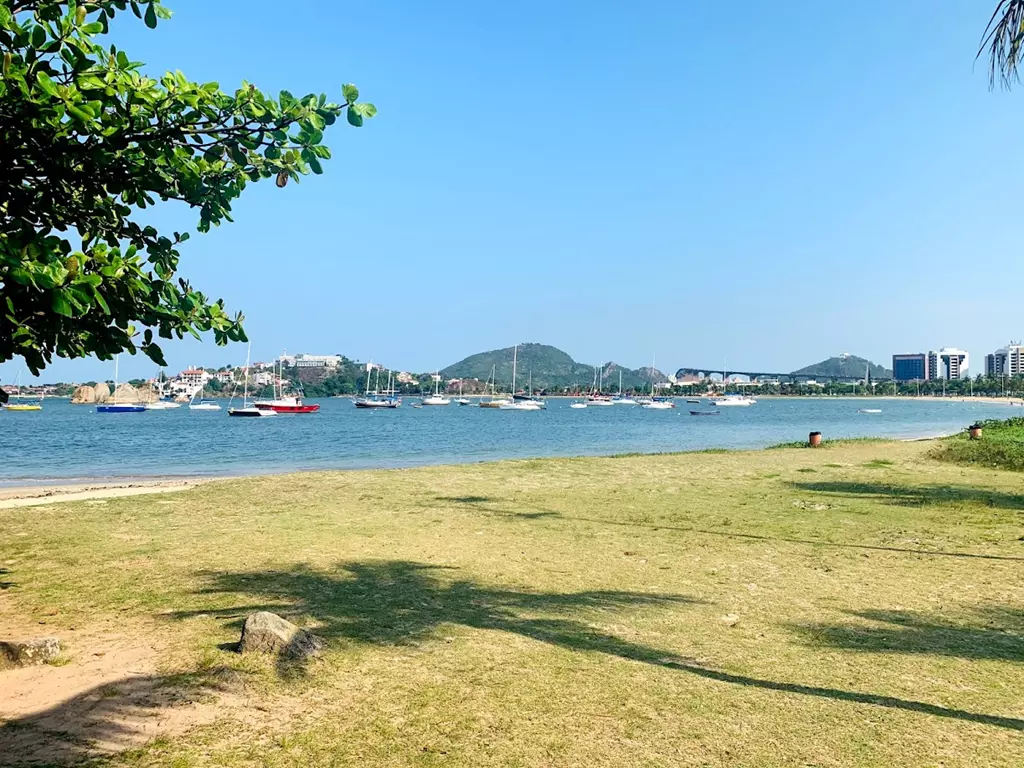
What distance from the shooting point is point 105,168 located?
450 centimetres

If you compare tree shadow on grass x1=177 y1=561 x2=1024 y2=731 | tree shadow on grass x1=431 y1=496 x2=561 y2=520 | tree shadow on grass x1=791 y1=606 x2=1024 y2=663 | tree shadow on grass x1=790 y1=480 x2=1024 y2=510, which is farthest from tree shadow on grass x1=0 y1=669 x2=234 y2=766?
tree shadow on grass x1=790 y1=480 x2=1024 y2=510

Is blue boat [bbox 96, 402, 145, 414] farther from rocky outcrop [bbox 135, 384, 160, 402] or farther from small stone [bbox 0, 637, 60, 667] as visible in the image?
small stone [bbox 0, 637, 60, 667]

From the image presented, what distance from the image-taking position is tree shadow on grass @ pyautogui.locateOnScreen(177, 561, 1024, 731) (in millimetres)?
5289

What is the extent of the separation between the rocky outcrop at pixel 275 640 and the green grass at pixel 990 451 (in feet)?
68.6

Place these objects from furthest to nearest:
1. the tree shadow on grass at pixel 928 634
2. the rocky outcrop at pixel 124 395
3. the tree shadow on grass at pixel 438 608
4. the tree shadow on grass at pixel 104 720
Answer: the rocky outcrop at pixel 124 395
the tree shadow on grass at pixel 928 634
the tree shadow on grass at pixel 438 608
the tree shadow on grass at pixel 104 720

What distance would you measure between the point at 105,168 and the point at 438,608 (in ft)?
14.6

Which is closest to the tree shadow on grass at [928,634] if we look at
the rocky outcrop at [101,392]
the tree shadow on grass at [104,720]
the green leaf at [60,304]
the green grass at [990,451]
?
the tree shadow on grass at [104,720]

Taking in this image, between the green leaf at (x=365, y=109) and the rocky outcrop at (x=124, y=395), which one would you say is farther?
the rocky outcrop at (x=124, y=395)

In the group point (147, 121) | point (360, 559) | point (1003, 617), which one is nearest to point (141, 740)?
point (147, 121)

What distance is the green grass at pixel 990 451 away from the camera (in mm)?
22031

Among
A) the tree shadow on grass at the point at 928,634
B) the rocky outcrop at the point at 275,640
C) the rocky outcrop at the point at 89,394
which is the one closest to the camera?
the rocky outcrop at the point at 275,640

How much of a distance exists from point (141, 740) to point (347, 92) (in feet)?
12.2

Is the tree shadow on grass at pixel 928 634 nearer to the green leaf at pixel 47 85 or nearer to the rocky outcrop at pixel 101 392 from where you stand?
the green leaf at pixel 47 85

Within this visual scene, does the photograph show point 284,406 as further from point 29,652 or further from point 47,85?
point 47,85
